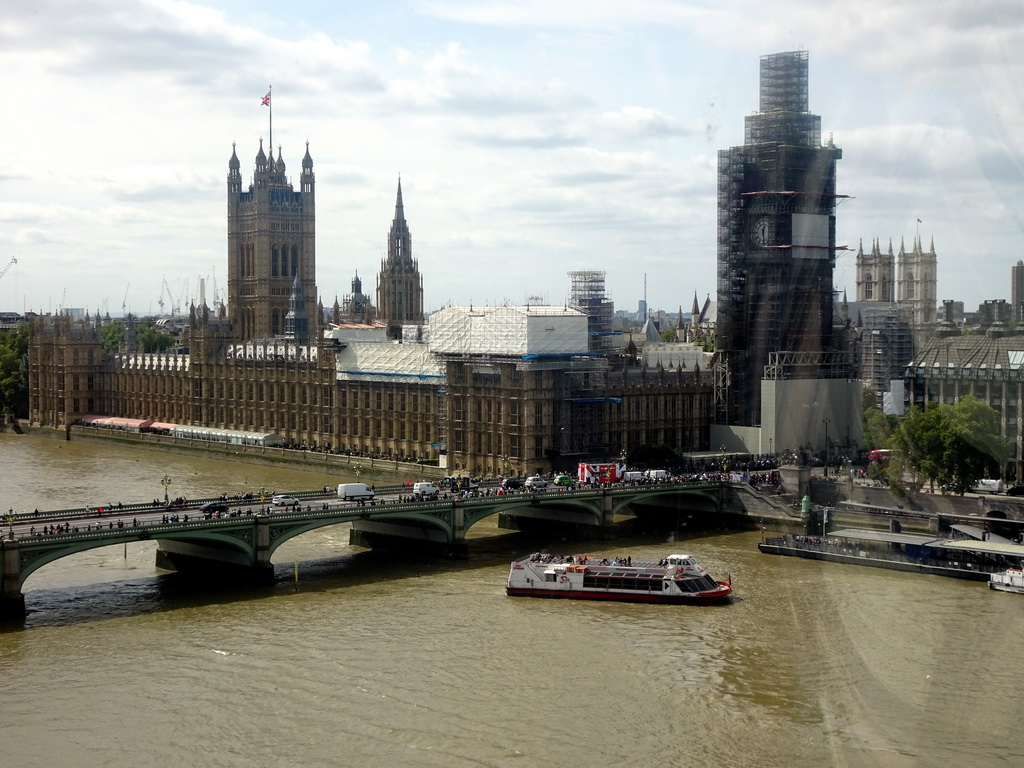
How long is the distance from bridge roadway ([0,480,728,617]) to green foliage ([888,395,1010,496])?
28.2 ft

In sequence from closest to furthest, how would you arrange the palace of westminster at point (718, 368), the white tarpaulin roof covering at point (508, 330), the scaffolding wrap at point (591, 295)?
the palace of westminster at point (718, 368)
the white tarpaulin roof covering at point (508, 330)
the scaffolding wrap at point (591, 295)

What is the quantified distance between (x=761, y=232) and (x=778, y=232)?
0.97 m

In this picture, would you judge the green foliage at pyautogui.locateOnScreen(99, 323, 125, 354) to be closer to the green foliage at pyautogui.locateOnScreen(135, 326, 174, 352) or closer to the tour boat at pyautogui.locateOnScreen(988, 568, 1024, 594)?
the green foliage at pyautogui.locateOnScreen(135, 326, 174, 352)

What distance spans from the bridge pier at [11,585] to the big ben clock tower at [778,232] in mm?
44102

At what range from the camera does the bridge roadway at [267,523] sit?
4441cm

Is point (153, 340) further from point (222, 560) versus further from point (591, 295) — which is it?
point (222, 560)

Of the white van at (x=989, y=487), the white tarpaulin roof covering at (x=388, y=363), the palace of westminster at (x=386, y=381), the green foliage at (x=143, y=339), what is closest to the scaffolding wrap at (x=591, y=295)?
the palace of westminster at (x=386, y=381)

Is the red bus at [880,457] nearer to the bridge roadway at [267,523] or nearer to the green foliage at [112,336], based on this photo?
the bridge roadway at [267,523]

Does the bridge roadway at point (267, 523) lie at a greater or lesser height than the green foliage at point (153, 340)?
lesser

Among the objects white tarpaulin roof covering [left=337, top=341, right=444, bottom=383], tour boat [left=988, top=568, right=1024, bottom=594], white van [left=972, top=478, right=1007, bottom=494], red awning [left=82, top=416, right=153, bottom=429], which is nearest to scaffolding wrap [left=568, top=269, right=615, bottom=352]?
white tarpaulin roof covering [left=337, top=341, right=444, bottom=383]

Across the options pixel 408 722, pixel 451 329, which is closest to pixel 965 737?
pixel 408 722

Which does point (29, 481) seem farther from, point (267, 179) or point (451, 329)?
point (267, 179)

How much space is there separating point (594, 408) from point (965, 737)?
44709mm

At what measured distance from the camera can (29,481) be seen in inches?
3086
